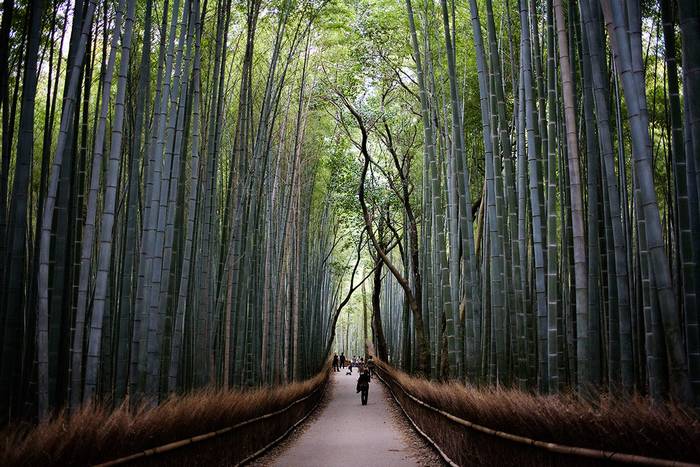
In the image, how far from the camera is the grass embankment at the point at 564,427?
5.96 ft

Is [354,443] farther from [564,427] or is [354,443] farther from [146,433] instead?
[564,427]

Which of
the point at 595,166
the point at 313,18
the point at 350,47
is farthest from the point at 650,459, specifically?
the point at 350,47

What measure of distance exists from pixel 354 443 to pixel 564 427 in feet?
13.6

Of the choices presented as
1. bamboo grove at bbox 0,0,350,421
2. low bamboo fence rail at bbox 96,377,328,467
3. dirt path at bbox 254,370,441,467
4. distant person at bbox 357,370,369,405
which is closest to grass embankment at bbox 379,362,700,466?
dirt path at bbox 254,370,441,467

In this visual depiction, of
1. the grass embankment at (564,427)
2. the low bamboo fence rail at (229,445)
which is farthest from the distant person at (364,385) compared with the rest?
the grass embankment at (564,427)

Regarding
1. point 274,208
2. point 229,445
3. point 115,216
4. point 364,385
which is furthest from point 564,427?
point 364,385

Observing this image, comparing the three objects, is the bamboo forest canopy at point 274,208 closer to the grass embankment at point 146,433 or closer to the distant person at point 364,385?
the grass embankment at point 146,433

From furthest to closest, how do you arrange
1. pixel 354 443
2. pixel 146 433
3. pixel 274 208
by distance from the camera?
pixel 274 208 < pixel 354 443 < pixel 146 433

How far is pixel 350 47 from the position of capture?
33.3ft

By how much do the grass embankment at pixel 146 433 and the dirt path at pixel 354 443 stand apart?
40 cm

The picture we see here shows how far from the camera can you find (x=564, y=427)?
2488mm

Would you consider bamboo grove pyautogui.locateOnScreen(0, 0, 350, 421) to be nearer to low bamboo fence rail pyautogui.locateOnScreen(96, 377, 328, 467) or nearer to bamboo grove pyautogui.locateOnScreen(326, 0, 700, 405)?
low bamboo fence rail pyautogui.locateOnScreen(96, 377, 328, 467)

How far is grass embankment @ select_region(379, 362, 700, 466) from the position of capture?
182 cm

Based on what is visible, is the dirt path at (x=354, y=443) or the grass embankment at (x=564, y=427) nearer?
the grass embankment at (x=564, y=427)
